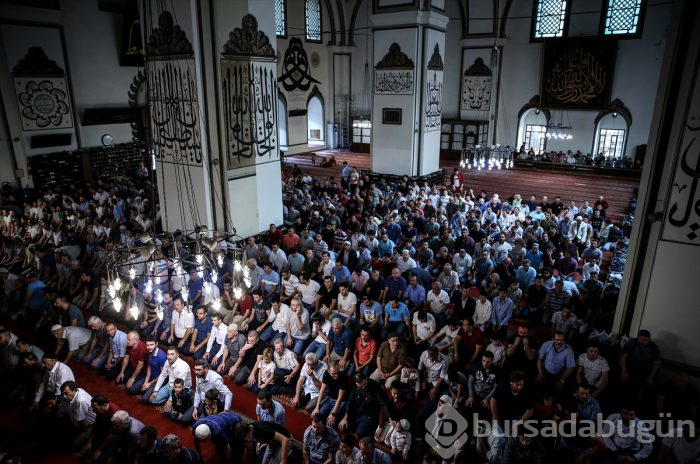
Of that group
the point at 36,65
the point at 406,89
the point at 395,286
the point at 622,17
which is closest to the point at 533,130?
the point at 622,17

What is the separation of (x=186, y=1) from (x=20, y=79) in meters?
7.41

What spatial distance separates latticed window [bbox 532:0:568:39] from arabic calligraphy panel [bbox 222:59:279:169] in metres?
12.6

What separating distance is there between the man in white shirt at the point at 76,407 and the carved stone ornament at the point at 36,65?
34.7ft

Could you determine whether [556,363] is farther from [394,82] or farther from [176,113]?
[394,82]

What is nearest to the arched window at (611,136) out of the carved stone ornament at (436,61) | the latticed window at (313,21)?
the carved stone ornament at (436,61)

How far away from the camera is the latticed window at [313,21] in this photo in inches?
→ 765

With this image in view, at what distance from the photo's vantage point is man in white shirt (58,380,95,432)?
4438mm

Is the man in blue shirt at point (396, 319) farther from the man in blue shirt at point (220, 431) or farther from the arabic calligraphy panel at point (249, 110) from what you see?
the arabic calligraphy panel at point (249, 110)

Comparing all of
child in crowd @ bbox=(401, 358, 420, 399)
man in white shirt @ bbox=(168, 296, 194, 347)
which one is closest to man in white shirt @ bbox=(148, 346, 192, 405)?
man in white shirt @ bbox=(168, 296, 194, 347)

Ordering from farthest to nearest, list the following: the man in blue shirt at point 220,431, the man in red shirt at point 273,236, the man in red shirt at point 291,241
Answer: the man in red shirt at point 273,236 < the man in red shirt at point 291,241 < the man in blue shirt at point 220,431

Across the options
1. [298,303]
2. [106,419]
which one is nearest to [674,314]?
[298,303]

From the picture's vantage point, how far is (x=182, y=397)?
4816 mm

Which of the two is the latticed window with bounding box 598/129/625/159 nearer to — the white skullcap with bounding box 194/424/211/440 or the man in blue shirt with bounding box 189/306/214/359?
the man in blue shirt with bounding box 189/306/214/359

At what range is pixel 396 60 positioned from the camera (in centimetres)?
1259
